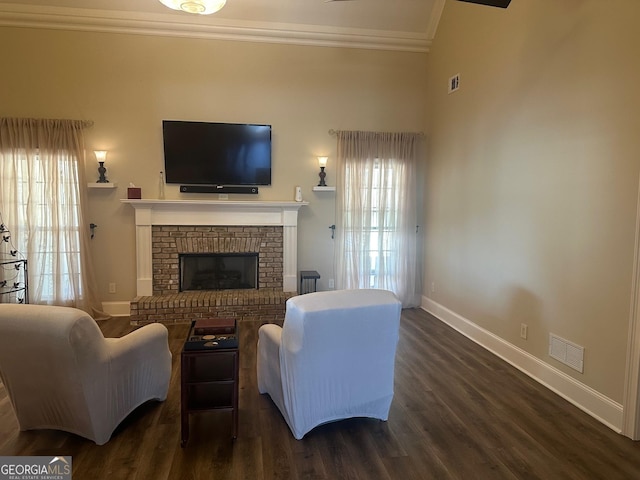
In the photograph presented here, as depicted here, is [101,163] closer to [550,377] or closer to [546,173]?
[546,173]

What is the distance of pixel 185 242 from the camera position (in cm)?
504

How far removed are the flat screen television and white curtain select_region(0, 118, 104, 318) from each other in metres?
1.07

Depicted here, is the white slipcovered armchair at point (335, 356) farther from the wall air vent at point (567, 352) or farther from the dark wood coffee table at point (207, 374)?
the wall air vent at point (567, 352)

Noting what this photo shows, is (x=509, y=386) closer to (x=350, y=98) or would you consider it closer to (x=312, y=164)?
(x=312, y=164)

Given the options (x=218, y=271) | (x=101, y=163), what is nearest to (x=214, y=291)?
(x=218, y=271)

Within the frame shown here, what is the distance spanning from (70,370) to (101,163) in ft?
11.4

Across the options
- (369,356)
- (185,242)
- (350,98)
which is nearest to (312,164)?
(350,98)

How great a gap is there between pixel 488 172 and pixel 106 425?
389 centimetres

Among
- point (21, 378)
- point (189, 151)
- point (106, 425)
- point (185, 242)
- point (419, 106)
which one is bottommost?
point (106, 425)

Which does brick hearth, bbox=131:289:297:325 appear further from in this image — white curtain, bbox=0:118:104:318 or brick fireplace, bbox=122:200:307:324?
white curtain, bbox=0:118:104:318

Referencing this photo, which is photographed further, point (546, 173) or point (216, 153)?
point (216, 153)

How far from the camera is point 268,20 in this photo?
4.97 m

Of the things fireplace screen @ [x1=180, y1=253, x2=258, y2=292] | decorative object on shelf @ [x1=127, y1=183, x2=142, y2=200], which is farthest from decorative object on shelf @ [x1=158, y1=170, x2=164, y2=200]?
fireplace screen @ [x1=180, y1=253, x2=258, y2=292]

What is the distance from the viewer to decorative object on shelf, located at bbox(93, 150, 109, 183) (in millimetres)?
4789
